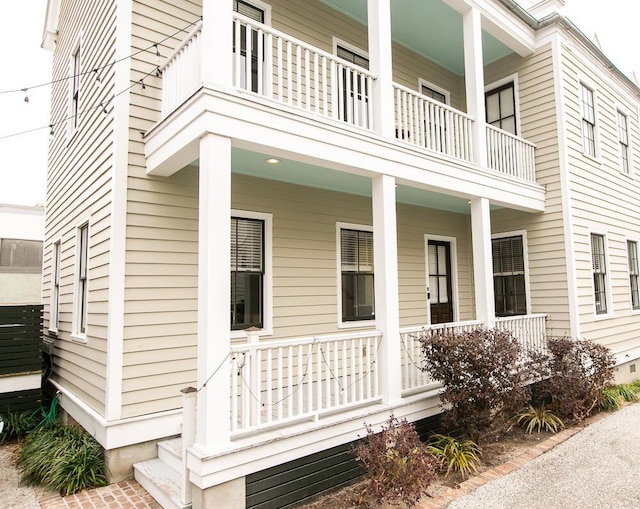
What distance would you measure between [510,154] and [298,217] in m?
4.30

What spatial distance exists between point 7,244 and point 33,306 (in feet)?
41.6

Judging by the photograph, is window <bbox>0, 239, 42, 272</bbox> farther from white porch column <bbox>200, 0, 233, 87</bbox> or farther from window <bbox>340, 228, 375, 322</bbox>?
white porch column <bbox>200, 0, 233, 87</bbox>

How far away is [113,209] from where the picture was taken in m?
4.87

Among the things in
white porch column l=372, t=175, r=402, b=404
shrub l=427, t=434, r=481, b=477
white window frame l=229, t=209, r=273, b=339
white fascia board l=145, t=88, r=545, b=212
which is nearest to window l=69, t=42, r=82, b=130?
white fascia board l=145, t=88, r=545, b=212

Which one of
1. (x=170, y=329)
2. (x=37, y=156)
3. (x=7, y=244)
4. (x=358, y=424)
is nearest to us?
(x=358, y=424)

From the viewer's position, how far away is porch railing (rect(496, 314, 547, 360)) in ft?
23.3

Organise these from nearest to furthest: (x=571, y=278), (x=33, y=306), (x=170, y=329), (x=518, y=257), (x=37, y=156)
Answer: (x=170, y=329)
(x=33, y=306)
(x=571, y=278)
(x=518, y=257)
(x=37, y=156)

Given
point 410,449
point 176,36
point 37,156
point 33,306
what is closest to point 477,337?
point 410,449

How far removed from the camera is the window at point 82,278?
6.23 m

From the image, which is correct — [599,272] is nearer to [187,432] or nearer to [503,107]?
[503,107]

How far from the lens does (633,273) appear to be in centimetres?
1037

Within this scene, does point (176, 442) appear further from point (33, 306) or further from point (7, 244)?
point (7, 244)

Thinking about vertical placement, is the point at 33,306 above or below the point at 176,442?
above

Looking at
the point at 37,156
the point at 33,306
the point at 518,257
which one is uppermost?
the point at 37,156
